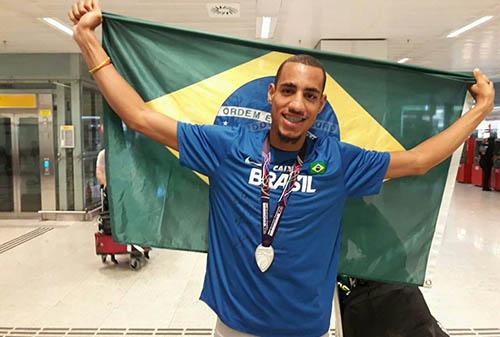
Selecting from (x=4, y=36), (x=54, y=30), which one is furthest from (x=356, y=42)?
(x=4, y=36)

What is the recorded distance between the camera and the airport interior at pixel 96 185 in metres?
3.63

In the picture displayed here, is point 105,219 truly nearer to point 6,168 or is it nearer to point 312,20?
point 312,20

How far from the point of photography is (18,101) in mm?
7922

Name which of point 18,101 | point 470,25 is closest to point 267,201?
point 470,25

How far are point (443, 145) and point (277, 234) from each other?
793 millimetres

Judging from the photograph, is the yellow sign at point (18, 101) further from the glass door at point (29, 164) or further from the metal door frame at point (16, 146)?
the glass door at point (29, 164)

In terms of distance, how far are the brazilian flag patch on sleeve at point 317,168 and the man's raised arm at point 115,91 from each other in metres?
0.50

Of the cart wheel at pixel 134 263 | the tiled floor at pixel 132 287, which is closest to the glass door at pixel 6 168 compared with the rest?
the tiled floor at pixel 132 287

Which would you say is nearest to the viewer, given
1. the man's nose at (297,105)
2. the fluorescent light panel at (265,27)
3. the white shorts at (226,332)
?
the man's nose at (297,105)

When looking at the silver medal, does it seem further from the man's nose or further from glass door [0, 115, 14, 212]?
glass door [0, 115, 14, 212]

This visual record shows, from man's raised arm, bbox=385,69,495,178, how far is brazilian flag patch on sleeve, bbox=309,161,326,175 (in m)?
0.30

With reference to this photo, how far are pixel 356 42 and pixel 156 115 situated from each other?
6.62 m

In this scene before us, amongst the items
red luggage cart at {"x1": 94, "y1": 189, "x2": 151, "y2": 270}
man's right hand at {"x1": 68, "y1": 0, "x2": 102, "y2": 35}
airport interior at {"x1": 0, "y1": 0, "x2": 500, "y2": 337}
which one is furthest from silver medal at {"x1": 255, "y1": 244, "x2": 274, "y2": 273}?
red luggage cart at {"x1": 94, "y1": 189, "x2": 151, "y2": 270}

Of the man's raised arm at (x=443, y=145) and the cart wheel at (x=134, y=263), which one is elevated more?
the man's raised arm at (x=443, y=145)
